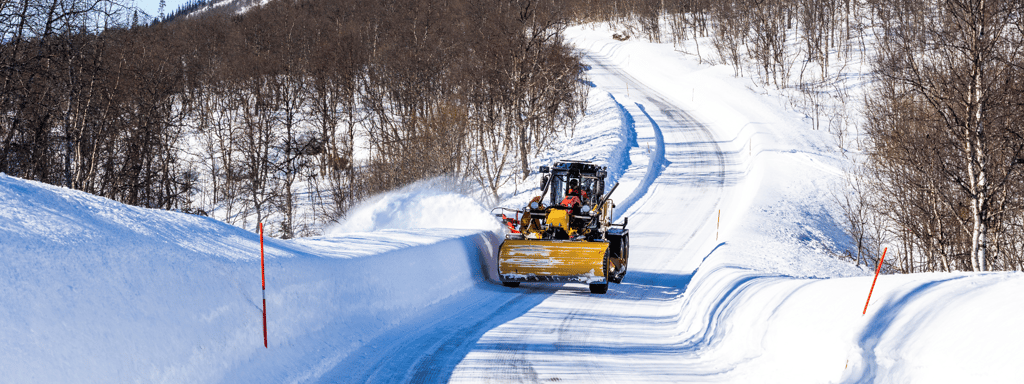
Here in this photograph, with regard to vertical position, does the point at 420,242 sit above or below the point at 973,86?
below

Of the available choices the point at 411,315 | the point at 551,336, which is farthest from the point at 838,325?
the point at 411,315

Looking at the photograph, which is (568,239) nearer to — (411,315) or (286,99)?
(411,315)

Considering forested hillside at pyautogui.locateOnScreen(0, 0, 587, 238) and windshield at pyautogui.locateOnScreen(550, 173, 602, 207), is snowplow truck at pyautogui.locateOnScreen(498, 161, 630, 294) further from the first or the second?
forested hillside at pyautogui.locateOnScreen(0, 0, 587, 238)

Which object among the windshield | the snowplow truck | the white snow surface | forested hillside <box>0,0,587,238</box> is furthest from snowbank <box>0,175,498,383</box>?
forested hillside <box>0,0,587,238</box>

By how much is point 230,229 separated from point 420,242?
14.1 ft

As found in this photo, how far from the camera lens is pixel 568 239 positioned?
13.2 meters

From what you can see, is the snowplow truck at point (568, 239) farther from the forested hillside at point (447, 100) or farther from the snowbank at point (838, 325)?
the forested hillside at point (447, 100)

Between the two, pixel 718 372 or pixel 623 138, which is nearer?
pixel 718 372

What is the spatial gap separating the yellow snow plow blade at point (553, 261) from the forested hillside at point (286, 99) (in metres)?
12.3

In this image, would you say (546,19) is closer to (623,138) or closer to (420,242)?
(623,138)

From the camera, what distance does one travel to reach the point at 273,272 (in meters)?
6.75

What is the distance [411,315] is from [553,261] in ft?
12.1

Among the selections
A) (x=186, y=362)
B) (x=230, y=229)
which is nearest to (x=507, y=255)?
(x=230, y=229)

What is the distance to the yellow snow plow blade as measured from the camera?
40.3 feet
